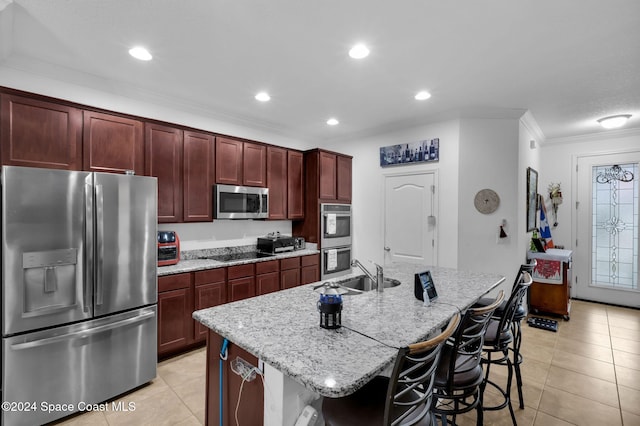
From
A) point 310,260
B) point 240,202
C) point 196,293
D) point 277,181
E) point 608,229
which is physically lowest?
point 196,293

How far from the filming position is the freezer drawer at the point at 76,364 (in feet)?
6.20

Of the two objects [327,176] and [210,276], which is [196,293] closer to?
[210,276]

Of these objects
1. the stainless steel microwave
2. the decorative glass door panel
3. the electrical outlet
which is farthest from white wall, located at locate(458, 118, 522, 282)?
the electrical outlet

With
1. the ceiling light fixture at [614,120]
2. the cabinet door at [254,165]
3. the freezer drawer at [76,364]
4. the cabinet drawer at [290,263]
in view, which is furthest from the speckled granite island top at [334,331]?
the ceiling light fixture at [614,120]

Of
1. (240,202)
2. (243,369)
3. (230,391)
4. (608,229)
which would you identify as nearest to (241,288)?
(240,202)

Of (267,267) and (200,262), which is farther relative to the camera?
(267,267)

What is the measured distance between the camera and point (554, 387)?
2465mm

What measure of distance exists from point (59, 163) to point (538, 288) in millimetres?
5654

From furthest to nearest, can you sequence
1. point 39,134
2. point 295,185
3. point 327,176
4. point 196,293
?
1. point 327,176
2. point 295,185
3. point 196,293
4. point 39,134

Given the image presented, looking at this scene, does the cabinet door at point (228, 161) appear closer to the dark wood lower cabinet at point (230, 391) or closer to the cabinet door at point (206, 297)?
the cabinet door at point (206, 297)

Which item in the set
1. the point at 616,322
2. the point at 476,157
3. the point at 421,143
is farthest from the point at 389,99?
the point at 616,322

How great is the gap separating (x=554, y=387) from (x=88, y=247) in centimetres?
380

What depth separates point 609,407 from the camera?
7.28 ft

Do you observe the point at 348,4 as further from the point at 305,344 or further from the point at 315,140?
the point at 315,140
